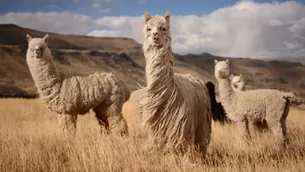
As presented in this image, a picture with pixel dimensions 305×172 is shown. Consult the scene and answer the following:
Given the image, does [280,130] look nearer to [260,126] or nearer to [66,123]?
[260,126]

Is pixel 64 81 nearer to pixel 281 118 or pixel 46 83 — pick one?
pixel 46 83

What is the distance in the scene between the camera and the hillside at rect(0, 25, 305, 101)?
4808 cm

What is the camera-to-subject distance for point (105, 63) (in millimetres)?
66562

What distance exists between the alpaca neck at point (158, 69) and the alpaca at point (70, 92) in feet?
10.6

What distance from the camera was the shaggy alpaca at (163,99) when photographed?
4.02 meters

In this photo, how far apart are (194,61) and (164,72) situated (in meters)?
76.8

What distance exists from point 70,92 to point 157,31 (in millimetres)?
3526

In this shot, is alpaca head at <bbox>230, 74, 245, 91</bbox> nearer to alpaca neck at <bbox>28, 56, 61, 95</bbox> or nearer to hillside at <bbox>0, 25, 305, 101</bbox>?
alpaca neck at <bbox>28, 56, 61, 95</bbox>

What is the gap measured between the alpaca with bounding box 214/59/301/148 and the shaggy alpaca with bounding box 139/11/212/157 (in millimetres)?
3094

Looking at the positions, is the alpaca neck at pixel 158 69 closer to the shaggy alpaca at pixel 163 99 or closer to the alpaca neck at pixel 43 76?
the shaggy alpaca at pixel 163 99

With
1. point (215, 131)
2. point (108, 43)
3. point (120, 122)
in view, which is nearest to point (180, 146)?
point (120, 122)

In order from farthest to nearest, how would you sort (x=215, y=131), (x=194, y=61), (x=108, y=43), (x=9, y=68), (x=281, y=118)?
(x=108, y=43), (x=194, y=61), (x=9, y=68), (x=215, y=131), (x=281, y=118)

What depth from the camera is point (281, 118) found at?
6887 millimetres

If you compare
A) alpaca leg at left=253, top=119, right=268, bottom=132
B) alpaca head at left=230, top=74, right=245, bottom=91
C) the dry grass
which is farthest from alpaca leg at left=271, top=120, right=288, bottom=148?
alpaca head at left=230, top=74, right=245, bottom=91
